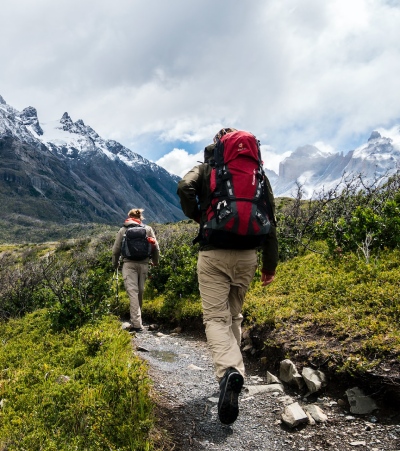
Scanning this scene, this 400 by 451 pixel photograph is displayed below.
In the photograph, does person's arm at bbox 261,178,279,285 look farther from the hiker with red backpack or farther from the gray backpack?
the gray backpack

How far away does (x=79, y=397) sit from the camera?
400cm

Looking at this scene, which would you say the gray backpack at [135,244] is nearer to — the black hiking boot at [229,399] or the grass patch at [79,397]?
the grass patch at [79,397]

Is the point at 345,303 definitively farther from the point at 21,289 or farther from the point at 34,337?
the point at 21,289

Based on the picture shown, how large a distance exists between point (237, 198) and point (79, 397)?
2909mm

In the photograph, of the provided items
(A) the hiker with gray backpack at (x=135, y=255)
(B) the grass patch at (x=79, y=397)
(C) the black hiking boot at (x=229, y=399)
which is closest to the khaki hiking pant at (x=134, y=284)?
(A) the hiker with gray backpack at (x=135, y=255)

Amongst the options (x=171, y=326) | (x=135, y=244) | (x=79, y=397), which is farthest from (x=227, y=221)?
(x=171, y=326)

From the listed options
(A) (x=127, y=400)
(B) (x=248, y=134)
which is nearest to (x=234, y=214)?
(B) (x=248, y=134)

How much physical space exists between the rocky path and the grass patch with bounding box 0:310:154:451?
427mm

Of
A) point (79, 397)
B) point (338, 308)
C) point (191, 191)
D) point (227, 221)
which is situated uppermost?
point (191, 191)

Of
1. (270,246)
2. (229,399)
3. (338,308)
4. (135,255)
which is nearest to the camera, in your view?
(229,399)

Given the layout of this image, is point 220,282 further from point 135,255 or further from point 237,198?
point 135,255

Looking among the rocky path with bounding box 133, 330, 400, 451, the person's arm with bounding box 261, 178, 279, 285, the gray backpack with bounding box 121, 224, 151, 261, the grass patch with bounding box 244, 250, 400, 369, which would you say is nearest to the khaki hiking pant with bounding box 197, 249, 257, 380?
the person's arm with bounding box 261, 178, 279, 285

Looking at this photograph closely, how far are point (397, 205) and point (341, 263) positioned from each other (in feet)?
6.61

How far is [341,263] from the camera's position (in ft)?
26.3
